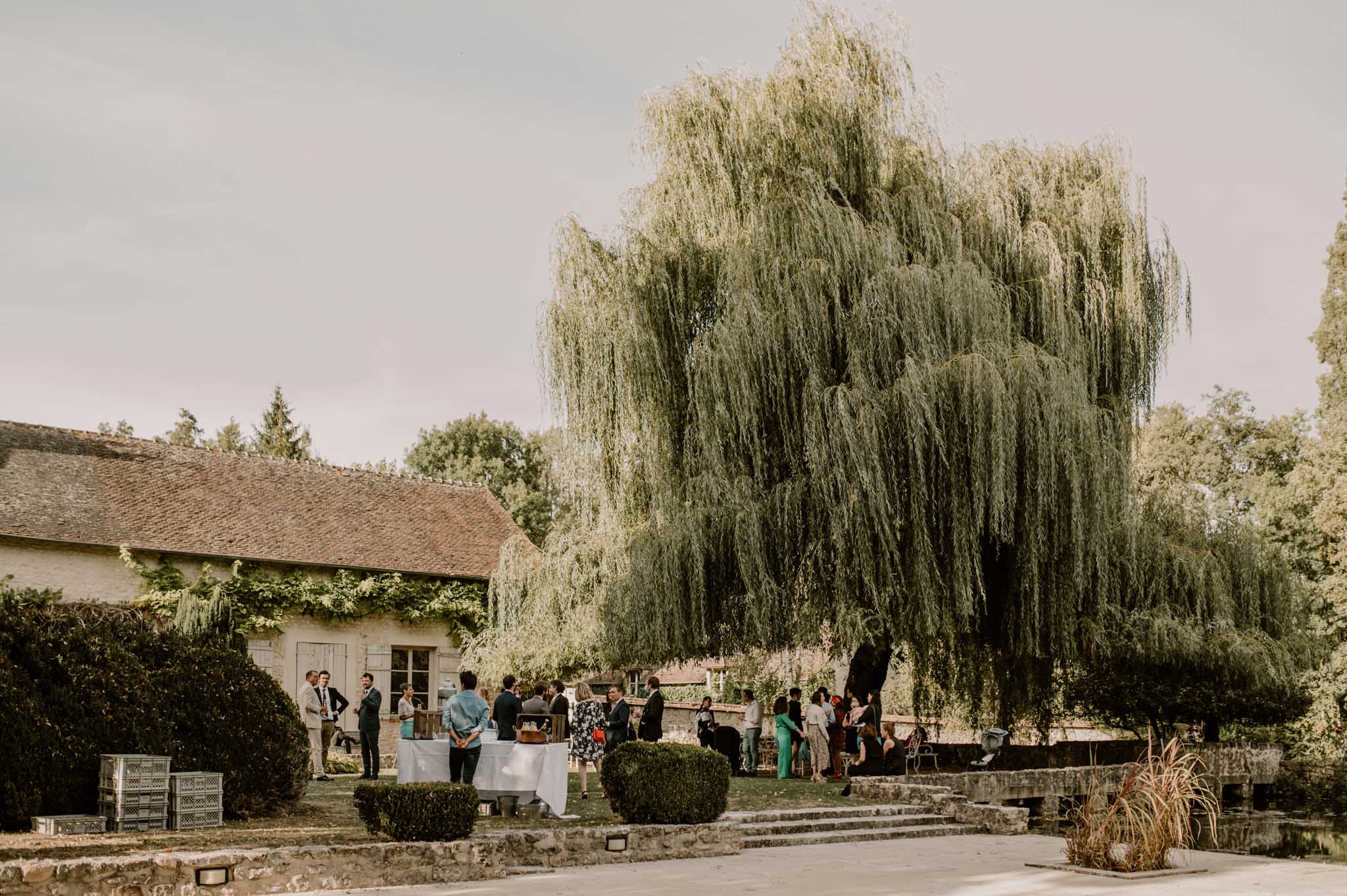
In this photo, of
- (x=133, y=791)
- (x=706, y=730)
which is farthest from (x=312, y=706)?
(x=133, y=791)

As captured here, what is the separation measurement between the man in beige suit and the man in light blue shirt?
5.58 m

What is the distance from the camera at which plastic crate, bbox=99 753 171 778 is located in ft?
35.9

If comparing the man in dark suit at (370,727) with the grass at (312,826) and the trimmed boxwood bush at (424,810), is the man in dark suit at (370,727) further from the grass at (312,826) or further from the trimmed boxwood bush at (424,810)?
the trimmed boxwood bush at (424,810)

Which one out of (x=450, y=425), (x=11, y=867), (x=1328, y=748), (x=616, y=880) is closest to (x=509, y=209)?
(x=616, y=880)

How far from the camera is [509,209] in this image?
54.3ft

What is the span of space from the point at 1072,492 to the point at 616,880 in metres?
8.55

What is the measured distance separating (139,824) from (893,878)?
657cm

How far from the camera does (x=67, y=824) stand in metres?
10.6

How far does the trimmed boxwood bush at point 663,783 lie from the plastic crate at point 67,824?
457cm

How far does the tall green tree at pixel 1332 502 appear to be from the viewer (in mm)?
27500

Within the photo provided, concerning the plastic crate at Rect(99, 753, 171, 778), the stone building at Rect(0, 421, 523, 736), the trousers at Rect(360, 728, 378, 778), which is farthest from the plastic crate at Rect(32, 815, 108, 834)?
the stone building at Rect(0, 421, 523, 736)

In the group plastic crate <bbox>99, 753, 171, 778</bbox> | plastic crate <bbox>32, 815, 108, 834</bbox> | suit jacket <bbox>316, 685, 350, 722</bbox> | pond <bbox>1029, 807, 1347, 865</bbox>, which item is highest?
suit jacket <bbox>316, 685, 350, 722</bbox>

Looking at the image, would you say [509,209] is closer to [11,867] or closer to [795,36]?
[795,36]

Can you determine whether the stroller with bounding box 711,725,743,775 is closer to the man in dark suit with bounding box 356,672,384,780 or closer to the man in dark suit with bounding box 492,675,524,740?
the man in dark suit with bounding box 356,672,384,780
